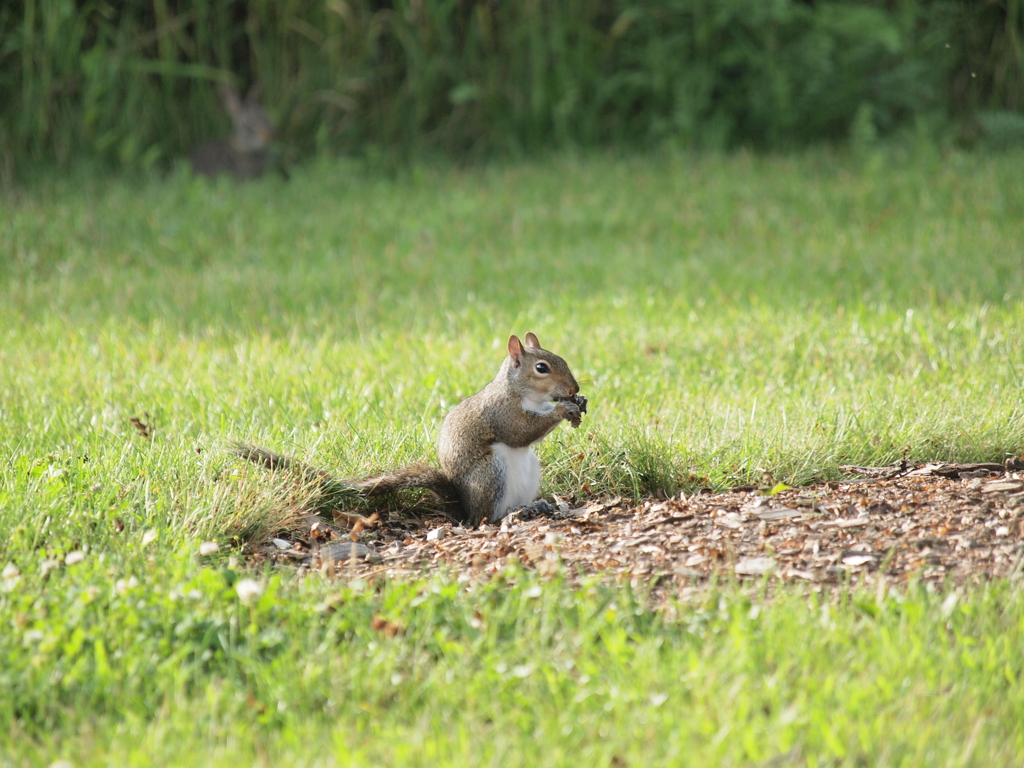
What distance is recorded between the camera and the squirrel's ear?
3.68m

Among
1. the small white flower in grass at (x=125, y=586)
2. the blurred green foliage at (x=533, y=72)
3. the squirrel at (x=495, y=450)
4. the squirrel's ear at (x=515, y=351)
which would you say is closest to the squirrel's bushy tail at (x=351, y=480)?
the squirrel at (x=495, y=450)

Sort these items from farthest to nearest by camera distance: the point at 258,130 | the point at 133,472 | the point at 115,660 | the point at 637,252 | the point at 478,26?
the point at 478,26 < the point at 258,130 < the point at 637,252 < the point at 133,472 < the point at 115,660

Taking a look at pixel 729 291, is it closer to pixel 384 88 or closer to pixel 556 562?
pixel 556 562

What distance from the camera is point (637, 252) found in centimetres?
→ 783

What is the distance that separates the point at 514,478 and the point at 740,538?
80 centimetres

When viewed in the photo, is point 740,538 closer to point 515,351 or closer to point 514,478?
point 514,478

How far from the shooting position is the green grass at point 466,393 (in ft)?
7.57

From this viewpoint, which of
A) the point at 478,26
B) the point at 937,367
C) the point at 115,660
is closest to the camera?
the point at 115,660

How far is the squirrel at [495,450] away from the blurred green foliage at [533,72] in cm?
700

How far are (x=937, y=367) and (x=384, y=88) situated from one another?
24.2 feet

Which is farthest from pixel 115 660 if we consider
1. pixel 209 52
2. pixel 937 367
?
pixel 209 52

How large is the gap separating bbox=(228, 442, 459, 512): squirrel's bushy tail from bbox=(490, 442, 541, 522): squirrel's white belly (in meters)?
0.19

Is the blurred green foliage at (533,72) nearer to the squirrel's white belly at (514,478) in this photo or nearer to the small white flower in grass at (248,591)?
the squirrel's white belly at (514,478)

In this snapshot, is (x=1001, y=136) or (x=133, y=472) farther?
(x=1001, y=136)
